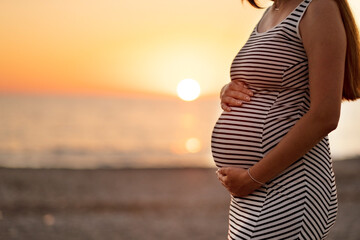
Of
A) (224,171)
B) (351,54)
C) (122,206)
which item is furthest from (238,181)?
(122,206)

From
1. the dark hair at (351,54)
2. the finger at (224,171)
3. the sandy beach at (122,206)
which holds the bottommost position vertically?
the finger at (224,171)

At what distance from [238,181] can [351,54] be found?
0.59 meters

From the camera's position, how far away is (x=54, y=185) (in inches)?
483

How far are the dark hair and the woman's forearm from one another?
216mm

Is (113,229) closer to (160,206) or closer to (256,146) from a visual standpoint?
(160,206)

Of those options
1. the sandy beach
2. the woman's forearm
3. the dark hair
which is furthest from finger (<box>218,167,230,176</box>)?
the sandy beach

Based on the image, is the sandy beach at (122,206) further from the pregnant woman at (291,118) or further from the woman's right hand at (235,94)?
the pregnant woman at (291,118)

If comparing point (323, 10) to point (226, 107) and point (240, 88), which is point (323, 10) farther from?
point (226, 107)

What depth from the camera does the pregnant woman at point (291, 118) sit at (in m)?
1.67

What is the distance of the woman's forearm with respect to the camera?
1.68m

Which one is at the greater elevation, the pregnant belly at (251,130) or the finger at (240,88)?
the finger at (240,88)

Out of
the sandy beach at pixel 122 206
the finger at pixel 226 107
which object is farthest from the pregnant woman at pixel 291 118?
the sandy beach at pixel 122 206

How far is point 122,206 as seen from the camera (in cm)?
959

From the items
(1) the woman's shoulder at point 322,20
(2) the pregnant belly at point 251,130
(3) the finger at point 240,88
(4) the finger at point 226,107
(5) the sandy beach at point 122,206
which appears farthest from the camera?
(5) the sandy beach at point 122,206
